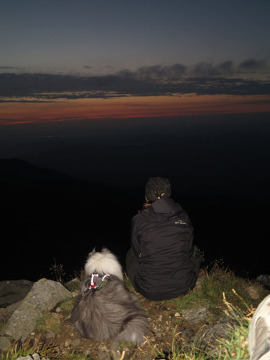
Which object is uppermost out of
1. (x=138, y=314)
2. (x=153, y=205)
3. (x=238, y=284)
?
(x=153, y=205)

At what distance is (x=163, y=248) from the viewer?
4242 mm

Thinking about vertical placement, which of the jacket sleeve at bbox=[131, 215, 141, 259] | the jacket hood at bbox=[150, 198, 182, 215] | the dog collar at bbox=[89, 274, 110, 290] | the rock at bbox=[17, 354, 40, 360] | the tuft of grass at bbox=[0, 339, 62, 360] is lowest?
the tuft of grass at bbox=[0, 339, 62, 360]

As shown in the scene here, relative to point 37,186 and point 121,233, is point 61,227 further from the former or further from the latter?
point 37,186

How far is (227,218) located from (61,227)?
46.8 metres

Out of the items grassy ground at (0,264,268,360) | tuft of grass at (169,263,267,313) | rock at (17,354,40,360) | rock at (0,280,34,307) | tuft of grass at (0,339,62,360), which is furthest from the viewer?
rock at (0,280,34,307)

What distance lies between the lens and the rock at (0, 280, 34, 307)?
30.5 feet

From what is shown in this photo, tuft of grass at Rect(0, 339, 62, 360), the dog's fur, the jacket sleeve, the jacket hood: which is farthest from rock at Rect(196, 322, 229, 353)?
tuft of grass at Rect(0, 339, 62, 360)

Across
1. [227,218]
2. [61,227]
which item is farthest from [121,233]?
[227,218]

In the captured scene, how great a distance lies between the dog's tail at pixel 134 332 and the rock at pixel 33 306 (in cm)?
168

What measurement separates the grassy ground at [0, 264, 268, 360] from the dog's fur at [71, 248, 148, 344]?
0.63ft

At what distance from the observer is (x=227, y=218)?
75375mm

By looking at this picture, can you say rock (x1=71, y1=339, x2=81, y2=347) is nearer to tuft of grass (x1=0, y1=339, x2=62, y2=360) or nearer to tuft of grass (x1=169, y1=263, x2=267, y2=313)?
tuft of grass (x1=0, y1=339, x2=62, y2=360)

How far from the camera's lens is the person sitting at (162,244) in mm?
4234

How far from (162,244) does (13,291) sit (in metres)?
8.69
